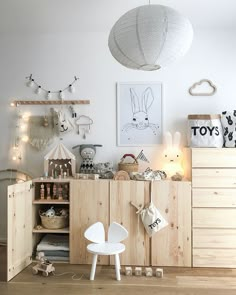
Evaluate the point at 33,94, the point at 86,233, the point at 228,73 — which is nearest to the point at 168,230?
the point at 86,233

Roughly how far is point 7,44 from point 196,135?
2192 millimetres

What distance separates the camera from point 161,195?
3.00m

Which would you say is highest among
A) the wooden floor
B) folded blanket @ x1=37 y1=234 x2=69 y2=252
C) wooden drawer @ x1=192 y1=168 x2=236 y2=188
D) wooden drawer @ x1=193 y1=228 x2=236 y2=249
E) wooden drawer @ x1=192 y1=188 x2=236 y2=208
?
wooden drawer @ x1=192 y1=168 x2=236 y2=188

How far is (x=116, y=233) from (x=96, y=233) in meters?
0.17

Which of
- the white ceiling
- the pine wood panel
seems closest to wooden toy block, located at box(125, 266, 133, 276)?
the pine wood panel

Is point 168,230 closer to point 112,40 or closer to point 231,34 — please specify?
point 112,40

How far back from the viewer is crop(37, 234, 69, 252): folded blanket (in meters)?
3.12

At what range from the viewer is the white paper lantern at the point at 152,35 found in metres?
1.72

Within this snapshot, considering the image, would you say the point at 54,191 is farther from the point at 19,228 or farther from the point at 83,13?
the point at 83,13

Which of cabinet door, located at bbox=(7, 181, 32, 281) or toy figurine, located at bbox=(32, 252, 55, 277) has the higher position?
cabinet door, located at bbox=(7, 181, 32, 281)

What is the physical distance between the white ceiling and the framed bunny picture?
68 centimetres

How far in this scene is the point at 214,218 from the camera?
2951 mm

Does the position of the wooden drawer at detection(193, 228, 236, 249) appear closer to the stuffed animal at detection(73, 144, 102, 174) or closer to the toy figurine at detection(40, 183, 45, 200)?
the stuffed animal at detection(73, 144, 102, 174)

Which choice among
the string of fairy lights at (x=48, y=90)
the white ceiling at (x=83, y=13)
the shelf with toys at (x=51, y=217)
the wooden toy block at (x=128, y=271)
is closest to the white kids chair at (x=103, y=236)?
the wooden toy block at (x=128, y=271)
